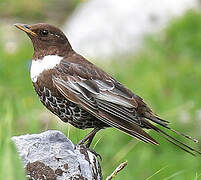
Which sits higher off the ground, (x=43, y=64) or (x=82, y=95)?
(x=43, y=64)

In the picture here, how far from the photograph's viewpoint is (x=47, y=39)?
18.2ft

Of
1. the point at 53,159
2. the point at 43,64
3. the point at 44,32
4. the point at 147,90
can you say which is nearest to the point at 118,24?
the point at 147,90

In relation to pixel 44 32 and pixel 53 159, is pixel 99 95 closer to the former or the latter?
pixel 44 32

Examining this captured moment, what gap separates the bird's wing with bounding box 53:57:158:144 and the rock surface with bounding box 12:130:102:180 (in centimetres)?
50

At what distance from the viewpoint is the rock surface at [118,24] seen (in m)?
12.1

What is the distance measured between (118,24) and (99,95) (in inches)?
296

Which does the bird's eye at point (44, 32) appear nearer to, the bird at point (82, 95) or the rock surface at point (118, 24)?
the bird at point (82, 95)

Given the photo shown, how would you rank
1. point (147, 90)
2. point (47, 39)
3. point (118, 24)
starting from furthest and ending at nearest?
1. point (118, 24)
2. point (147, 90)
3. point (47, 39)

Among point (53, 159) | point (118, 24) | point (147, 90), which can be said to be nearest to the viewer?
point (53, 159)

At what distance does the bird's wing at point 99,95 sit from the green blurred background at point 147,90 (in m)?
0.36

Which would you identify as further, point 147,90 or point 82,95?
point 147,90

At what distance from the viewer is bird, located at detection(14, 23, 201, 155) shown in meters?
5.14

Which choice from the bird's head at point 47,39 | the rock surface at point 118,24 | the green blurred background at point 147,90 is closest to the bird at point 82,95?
the bird's head at point 47,39

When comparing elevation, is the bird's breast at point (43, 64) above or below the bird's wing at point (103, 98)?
above
